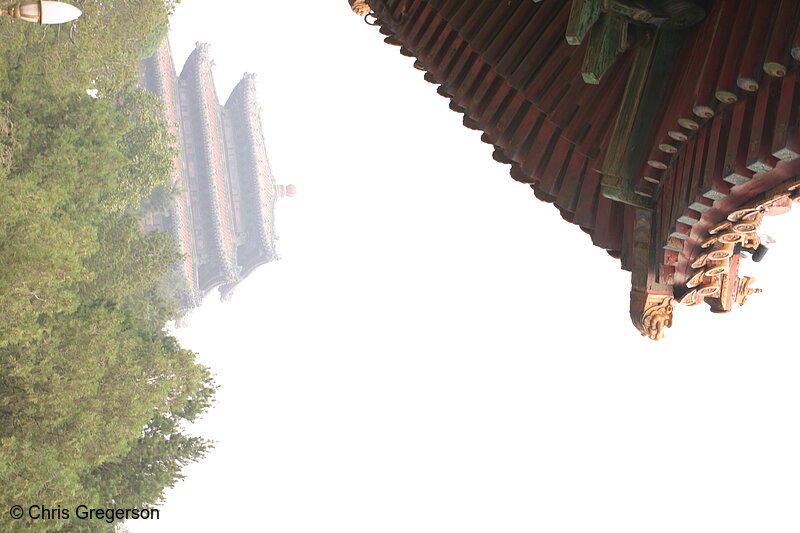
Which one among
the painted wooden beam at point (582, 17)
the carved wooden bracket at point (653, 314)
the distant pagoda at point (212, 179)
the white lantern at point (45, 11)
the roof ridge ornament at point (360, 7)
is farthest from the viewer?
the distant pagoda at point (212, 179)

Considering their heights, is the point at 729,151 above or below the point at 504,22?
below

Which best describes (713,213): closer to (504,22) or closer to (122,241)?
(504,22)

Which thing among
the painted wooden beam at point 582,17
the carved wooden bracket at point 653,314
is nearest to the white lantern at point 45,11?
the painted wooden beam at point 582,17

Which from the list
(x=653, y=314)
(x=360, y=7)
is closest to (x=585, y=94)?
(x=653, y=314)

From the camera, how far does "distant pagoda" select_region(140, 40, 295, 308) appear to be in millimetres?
38594

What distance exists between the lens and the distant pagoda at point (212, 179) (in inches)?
1519

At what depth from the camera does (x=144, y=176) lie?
93.7 ft

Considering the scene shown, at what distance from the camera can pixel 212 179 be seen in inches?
1564

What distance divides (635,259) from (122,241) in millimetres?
23230

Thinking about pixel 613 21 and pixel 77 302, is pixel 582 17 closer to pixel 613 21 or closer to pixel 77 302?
pixel 613 21

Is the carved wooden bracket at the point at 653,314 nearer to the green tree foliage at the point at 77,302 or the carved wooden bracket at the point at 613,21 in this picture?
the carved wooden bracket at the point at 613,21

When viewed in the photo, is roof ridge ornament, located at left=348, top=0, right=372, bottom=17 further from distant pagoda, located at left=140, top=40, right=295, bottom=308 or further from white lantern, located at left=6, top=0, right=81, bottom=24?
distant pagoda, located at left=140, top=40, right=295, bottom=308

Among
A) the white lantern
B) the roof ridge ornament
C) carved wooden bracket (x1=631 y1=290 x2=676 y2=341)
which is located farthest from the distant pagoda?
carved wooden bracket (x1=631 y1=290 x2=676 y2=341)

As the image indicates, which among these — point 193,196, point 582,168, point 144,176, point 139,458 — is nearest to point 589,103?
point 582,168
